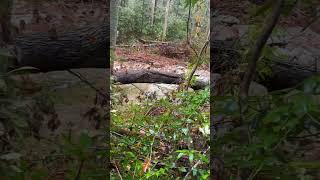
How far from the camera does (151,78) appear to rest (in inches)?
223

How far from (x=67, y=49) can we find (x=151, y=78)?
13.6ft

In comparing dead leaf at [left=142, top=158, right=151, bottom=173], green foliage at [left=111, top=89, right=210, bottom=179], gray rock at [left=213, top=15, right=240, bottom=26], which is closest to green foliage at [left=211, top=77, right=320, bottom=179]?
gray rock at [left=213, top=15, right=240, bottom=26]

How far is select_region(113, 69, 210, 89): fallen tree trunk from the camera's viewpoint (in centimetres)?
547

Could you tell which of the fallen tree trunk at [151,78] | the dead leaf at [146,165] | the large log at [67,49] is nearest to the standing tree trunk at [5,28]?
the large log at [67,49]

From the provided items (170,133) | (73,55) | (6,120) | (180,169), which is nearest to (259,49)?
(6,120)

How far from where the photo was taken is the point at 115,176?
285 cm

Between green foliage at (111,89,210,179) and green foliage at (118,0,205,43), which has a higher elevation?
green foliage at (118,0,205,43)

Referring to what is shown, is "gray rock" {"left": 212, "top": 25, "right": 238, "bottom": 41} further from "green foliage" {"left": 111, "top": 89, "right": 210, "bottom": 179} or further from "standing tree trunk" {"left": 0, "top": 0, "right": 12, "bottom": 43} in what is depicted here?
"green foliage" {"left": 111, "top": 89, "right": 210, "bottom": 179}

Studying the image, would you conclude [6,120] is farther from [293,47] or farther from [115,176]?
[115,176]

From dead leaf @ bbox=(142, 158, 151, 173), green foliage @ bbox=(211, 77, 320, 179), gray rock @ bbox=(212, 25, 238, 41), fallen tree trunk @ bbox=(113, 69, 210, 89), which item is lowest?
dead leaf @ bbox=(142, 158, 151, 173)

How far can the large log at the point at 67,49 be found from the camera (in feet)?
4.71

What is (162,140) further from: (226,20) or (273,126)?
(273,126)

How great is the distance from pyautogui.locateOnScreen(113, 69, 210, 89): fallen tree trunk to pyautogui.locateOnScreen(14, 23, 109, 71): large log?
3791mm

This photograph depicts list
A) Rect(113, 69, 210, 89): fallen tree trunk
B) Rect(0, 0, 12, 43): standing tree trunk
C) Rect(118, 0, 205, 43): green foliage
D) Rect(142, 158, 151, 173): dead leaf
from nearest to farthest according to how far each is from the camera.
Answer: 1. Rect(0, 0, 12, 43): standing tree trunk
2. Rect(142, 158, 151, 173): dead leaf
3. Rect(113, 69, 210, 89): fallen tree trunk
4. Rect(118, 0, 205, 43): green foliage
